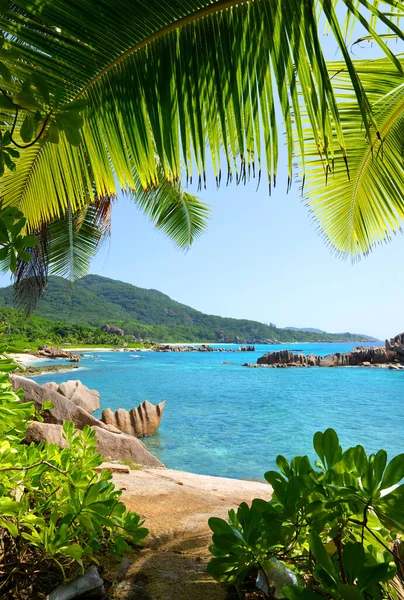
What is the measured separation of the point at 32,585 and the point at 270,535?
0.69 metres

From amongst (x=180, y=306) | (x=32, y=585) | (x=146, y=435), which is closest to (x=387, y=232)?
(x=32, y=585)

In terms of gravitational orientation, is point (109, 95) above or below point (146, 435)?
above

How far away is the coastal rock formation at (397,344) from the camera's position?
46.3 meters

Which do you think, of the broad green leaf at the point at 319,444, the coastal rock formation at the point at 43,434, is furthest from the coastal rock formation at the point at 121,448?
the broad green leaf at the point at 319,444

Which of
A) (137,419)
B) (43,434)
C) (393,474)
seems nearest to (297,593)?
(393,474)

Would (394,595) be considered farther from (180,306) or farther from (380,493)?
(180,306)

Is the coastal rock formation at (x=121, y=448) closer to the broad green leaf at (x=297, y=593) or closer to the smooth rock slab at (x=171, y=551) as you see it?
the smooth rock slab at (x=171, y=551)

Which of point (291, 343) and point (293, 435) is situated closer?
point (293, 435)

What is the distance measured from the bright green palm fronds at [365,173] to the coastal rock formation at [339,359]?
162ft

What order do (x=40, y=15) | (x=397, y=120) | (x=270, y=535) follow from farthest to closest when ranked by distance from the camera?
(x=397, y=120) → (x=40, y=15) → (x=270, y=535)

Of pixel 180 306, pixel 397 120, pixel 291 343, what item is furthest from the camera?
pixel 291 343

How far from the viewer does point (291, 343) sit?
433 feet

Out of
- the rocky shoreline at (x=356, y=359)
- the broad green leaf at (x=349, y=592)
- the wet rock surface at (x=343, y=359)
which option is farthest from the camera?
the wet rock surface at (x=343, y=359)

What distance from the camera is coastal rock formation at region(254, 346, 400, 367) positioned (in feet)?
159
